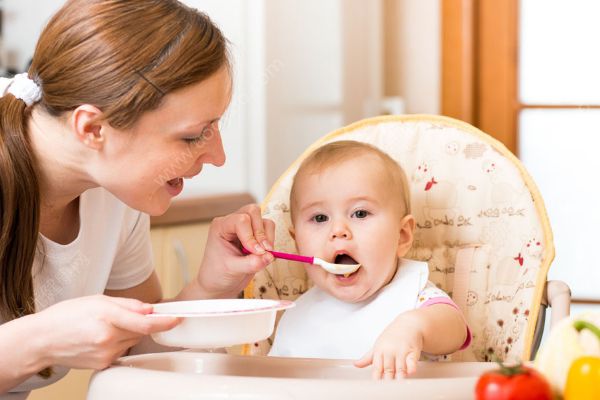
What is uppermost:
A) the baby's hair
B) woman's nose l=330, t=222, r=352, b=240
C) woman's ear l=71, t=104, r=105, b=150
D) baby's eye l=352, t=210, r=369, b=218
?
woman's ear l=71, t=104, r=105, b=150

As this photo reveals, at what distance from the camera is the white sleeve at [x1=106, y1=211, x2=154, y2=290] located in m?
1.74

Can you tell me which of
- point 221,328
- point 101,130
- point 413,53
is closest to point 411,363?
point 221,328

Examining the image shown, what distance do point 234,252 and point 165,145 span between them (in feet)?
0.86

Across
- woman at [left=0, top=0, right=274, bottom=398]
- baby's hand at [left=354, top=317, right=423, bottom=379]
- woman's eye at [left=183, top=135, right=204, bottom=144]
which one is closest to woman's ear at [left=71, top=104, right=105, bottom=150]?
woman at [left=0, top=0, right=274, bottom=398]

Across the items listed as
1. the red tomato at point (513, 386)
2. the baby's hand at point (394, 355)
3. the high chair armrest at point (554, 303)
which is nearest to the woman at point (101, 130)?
the baby's hand at point (394, 355)

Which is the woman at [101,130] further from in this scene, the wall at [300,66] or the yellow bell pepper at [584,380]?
the wall at [300,66]

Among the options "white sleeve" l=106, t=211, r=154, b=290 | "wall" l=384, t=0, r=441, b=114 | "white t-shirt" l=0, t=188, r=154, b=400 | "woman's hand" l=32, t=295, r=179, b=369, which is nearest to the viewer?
"woman's hand" l=32, t=295, r=179, b=369

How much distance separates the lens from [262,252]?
149cm

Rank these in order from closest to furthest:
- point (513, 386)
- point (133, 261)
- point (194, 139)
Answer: point (513, 386), point (194, 139), point (133, 261)

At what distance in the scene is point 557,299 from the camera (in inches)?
58.1

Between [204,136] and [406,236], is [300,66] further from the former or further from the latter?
[204,136]

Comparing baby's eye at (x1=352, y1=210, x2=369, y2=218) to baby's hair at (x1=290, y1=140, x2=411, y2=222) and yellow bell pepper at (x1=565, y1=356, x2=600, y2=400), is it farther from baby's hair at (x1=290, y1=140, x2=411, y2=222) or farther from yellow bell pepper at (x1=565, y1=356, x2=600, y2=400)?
yellow bell pepper at (x1=565, y1=356, x2=600, y2=400)

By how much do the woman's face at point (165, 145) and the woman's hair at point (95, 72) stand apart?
0.02 metres

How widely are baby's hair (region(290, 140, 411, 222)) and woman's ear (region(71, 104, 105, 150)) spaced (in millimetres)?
369
